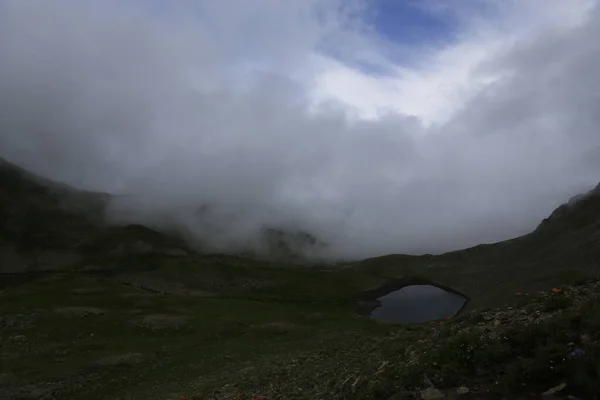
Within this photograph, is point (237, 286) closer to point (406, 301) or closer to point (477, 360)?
point (406, 301)

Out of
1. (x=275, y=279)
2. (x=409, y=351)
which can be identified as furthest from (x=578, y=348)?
(x=275, y=279)

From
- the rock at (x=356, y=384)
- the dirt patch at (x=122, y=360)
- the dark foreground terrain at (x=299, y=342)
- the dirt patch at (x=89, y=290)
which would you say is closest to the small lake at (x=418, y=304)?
the dark foreground terrain at (x=299, y=342)

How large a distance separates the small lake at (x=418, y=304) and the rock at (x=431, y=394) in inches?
4992

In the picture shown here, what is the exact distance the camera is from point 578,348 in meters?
12.0

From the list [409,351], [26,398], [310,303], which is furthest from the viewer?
[310,303]

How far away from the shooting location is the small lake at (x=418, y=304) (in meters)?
146

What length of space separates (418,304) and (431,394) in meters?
162

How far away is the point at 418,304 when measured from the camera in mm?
167250

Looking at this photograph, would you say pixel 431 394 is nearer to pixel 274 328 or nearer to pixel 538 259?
pixel 274 328

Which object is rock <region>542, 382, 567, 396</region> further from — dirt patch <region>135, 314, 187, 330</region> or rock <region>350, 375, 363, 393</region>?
dirt patch <region>135, 314, 187, 330</region>

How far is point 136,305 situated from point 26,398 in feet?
262

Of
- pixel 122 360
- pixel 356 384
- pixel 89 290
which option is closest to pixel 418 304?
pixel 89 290

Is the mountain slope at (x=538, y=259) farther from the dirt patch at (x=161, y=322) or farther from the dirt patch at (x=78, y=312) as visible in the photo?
the dirt patch at (x=78, y=312)

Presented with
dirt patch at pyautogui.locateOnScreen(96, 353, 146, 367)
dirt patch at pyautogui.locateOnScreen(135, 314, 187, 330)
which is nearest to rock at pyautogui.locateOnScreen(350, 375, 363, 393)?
dirt patch at pyautogui.locateOnScreen(96, 353, 146, 367)
